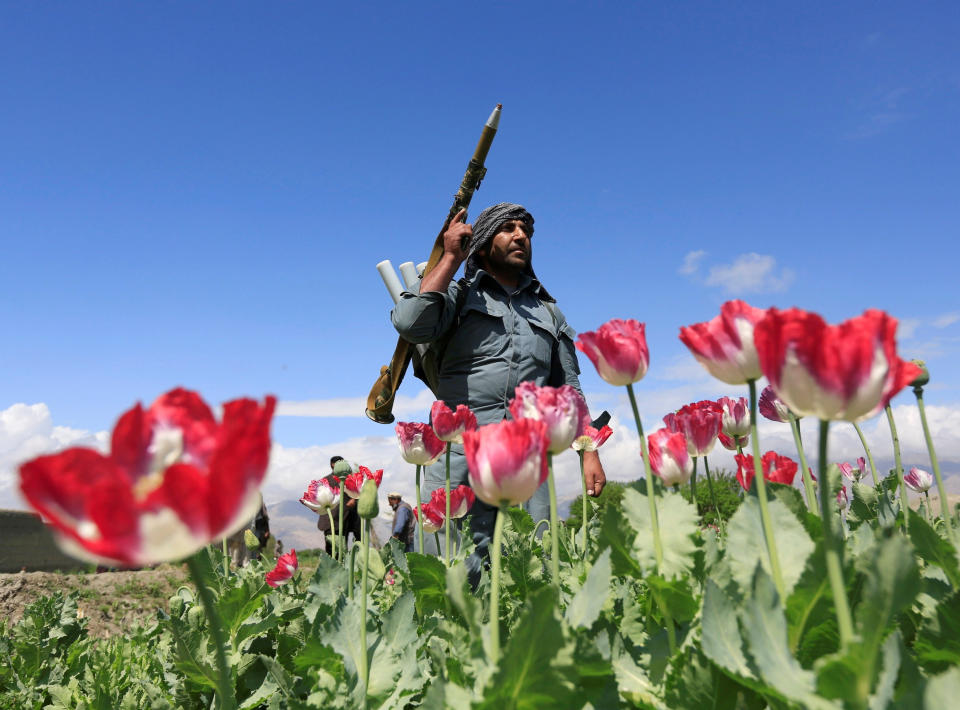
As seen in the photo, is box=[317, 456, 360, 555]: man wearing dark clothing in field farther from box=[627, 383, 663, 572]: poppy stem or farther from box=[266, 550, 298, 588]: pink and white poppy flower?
box=[627, 383, 663, 572]: poppy stem

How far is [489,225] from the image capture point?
12.1 ft

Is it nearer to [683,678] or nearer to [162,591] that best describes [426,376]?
[683,678]

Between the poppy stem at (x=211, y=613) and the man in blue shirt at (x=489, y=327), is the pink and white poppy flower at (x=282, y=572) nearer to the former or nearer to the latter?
the man in blue shirt at (x=489, y=327)

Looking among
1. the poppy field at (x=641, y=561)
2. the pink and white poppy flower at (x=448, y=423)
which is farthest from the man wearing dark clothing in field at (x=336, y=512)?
the poppy field at (x=641, y=561)

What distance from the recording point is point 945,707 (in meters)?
Result: 0.56

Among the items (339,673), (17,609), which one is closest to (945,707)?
(339,673)

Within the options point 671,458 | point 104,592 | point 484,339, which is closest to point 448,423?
point 671,458

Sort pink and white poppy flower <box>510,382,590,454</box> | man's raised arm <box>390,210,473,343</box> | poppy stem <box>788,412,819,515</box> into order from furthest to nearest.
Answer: man's raised arm <box>390,210,473,343</box>
poppy stem <box>788,412,819,515</box>
pink and white poppy flower <box>510,382,590,454</box>

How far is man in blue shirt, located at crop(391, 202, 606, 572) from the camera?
3.12m

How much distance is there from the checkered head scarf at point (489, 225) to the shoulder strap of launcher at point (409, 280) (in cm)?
15

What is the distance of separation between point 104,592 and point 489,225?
29.2 ft

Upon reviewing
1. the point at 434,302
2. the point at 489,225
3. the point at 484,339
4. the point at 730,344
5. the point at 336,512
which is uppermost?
the point at 489,225

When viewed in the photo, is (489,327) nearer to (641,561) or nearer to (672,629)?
(641,561)

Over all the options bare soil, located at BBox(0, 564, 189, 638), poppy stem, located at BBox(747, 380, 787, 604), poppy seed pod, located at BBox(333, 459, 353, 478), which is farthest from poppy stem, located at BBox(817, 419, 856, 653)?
bare soil, located at BBox(0, 564, 189, 638)
